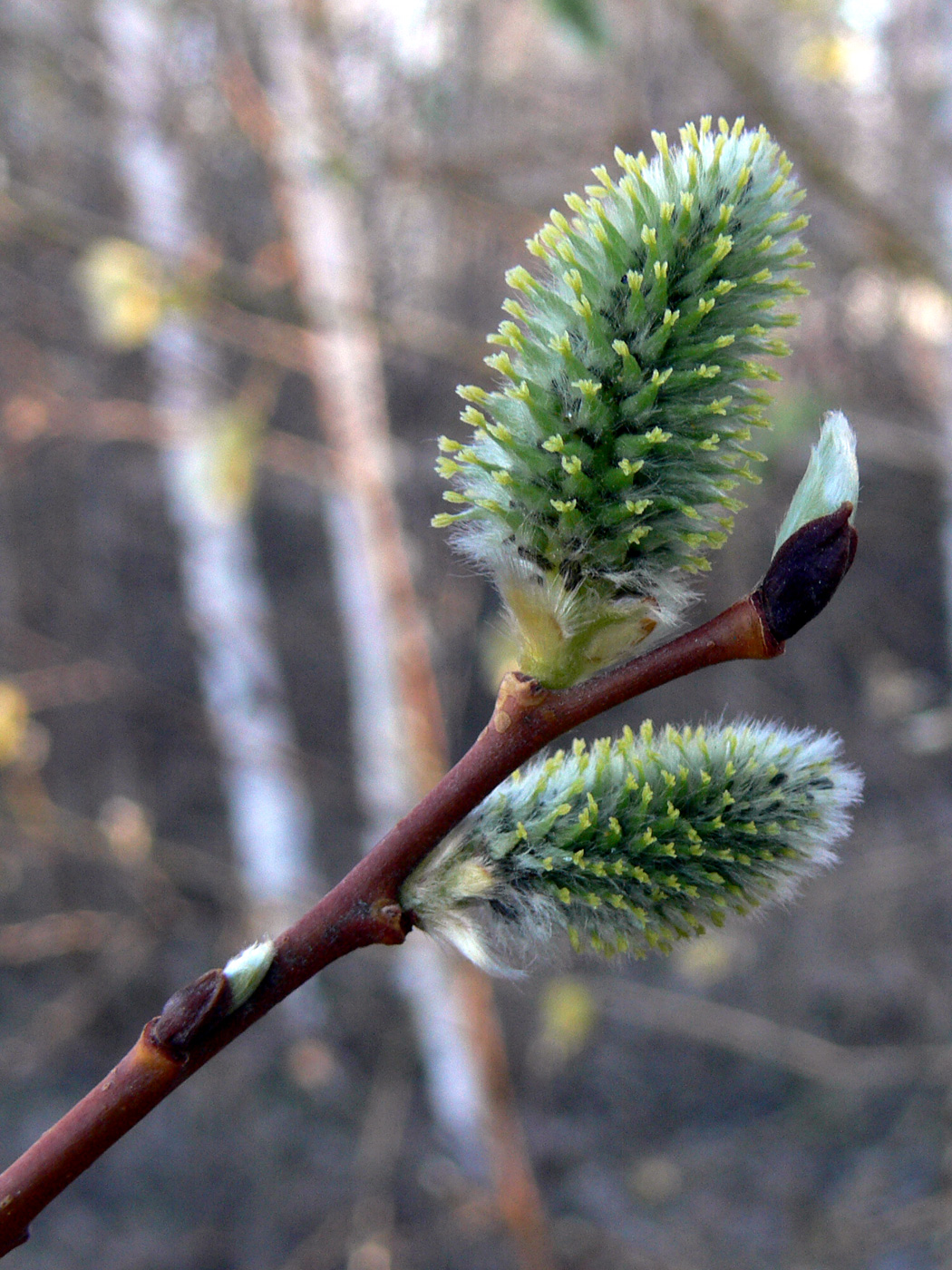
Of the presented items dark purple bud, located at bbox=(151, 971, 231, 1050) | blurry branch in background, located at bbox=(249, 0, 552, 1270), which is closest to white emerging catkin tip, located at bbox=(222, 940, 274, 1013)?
dark purple bud, located at bbox=(151, 971, 231, 1050)

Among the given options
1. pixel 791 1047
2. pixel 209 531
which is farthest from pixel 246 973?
pixel 209 531

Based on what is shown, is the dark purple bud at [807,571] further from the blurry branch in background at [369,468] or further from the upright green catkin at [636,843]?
the blurry branch in background at [369,468]

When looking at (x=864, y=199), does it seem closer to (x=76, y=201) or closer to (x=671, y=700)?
(x=76, y=201)

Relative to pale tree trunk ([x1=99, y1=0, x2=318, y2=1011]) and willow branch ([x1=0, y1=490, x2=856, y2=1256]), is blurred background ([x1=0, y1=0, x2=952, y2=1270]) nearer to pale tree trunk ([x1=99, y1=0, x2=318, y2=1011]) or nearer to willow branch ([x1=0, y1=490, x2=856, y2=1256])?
pale tree trunk ([x1=99, y1=0, x2=318, y2=1011])

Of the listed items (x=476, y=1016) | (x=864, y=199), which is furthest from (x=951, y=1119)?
(x=864, y=199)

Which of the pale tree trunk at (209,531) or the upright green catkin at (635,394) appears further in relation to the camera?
the pale tree trunk at (209,531)

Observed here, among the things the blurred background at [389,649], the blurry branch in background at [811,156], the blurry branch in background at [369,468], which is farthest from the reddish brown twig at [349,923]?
the blurry branch in background at [369,468]

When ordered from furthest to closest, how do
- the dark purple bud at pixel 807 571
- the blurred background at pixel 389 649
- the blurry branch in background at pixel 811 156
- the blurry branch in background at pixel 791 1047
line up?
the blurry branch in background at pixel 791 1047, the blurred background at pixel 389 649, the blurry branch in background at pixel 811 156, the dark purple bud at pixel 807 571
